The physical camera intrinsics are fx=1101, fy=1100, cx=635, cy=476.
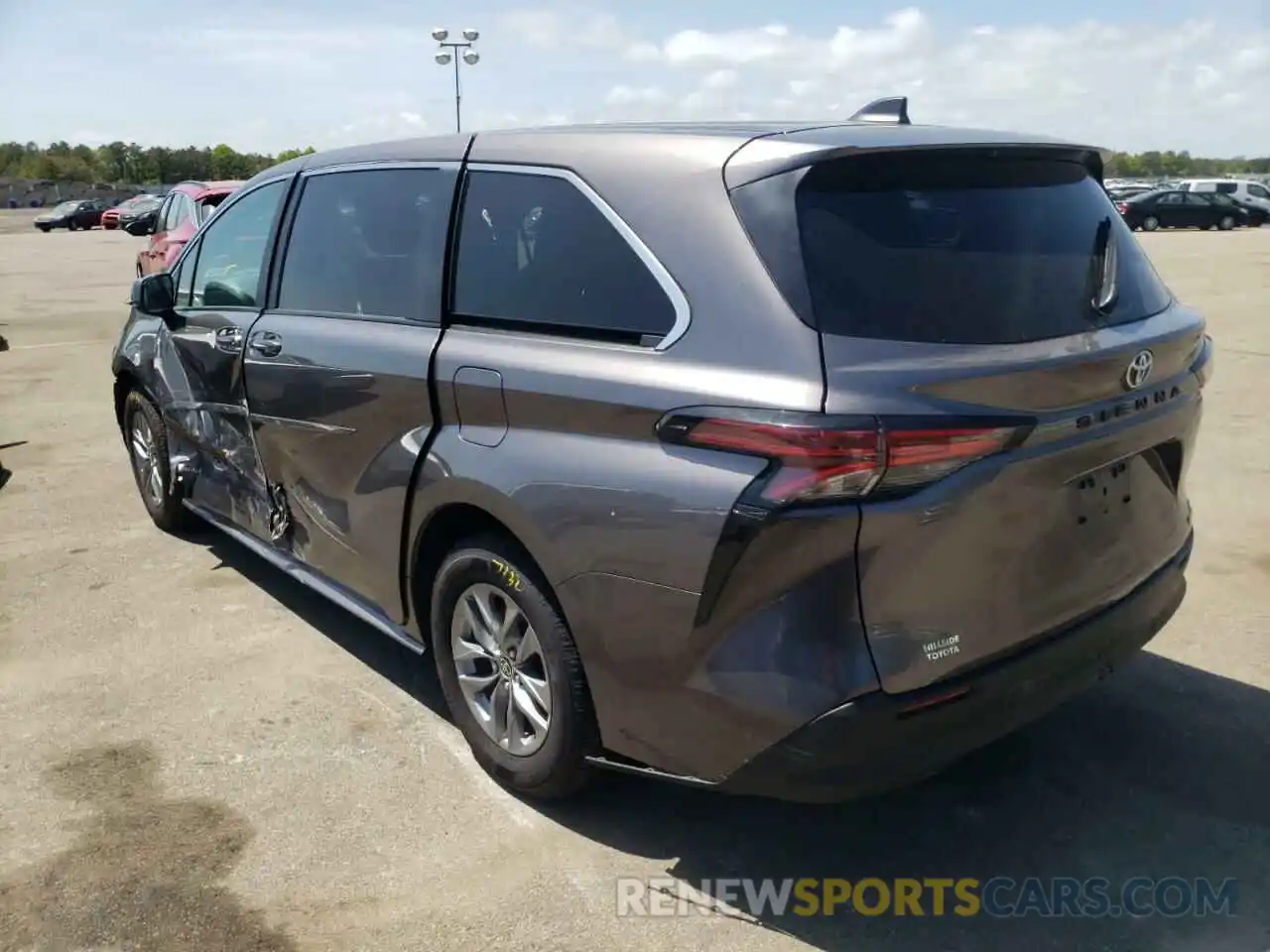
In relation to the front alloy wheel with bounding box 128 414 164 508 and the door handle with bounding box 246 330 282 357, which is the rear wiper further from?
the front alloy wheel with bounding box 128 414 164 508

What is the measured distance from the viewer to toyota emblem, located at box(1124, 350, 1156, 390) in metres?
2.83

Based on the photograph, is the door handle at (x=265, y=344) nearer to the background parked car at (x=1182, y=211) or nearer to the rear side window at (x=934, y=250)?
the rear side window at (x=934, y=250)

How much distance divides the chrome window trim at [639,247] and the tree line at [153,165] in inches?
4162

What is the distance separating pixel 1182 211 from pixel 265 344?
40.2 metres

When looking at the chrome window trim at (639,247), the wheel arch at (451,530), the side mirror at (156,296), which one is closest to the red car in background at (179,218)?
the side mirror at (156,296)

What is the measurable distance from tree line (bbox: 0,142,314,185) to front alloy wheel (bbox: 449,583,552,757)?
10762cm

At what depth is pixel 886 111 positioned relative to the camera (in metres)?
3.69

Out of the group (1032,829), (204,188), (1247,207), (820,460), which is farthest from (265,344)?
(1247,207)

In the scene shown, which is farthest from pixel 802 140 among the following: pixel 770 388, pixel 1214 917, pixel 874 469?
pixel 1214 917

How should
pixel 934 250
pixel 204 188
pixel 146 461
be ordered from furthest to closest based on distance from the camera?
1. pixel 204 188
2. pixel 146 461
3. pixel 934 250

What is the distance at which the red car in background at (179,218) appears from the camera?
42.2 ft

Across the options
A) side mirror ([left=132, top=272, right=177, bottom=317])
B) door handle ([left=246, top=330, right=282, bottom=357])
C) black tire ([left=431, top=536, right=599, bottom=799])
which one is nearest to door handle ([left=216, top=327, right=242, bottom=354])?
door handle ([left=246, top=330, right=282, bottom=357])

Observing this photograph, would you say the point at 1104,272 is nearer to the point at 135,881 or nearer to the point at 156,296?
the point at 135,881

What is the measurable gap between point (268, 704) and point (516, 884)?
1497 millimetres
